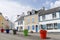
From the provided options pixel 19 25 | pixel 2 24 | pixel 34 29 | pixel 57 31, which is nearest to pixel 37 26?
pixel 34 29

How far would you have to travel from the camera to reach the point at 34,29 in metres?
66.2

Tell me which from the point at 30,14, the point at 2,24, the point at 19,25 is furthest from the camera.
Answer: the point at 2,24

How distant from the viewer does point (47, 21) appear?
5803 cm

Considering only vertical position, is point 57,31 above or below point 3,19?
below

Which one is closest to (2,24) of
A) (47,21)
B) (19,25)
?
(19,25)

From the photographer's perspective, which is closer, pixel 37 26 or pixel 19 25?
pixel 37 26

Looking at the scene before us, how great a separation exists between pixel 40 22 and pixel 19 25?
25.0 meters

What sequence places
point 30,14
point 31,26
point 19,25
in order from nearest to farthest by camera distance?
point 31,26 < point 30,14 < point 19,25

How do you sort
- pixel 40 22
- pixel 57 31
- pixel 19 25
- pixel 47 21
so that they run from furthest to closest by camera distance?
pixel 19 25, pixel 40 22, pixel 47 21, pixel 57 31

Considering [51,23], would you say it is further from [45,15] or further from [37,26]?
[37,26]

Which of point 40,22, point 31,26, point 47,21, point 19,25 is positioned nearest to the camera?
point 47,21

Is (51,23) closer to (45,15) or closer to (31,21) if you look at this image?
(45,15)

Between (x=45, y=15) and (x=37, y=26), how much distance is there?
729 cm

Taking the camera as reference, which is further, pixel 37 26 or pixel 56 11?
pixel 37 26
